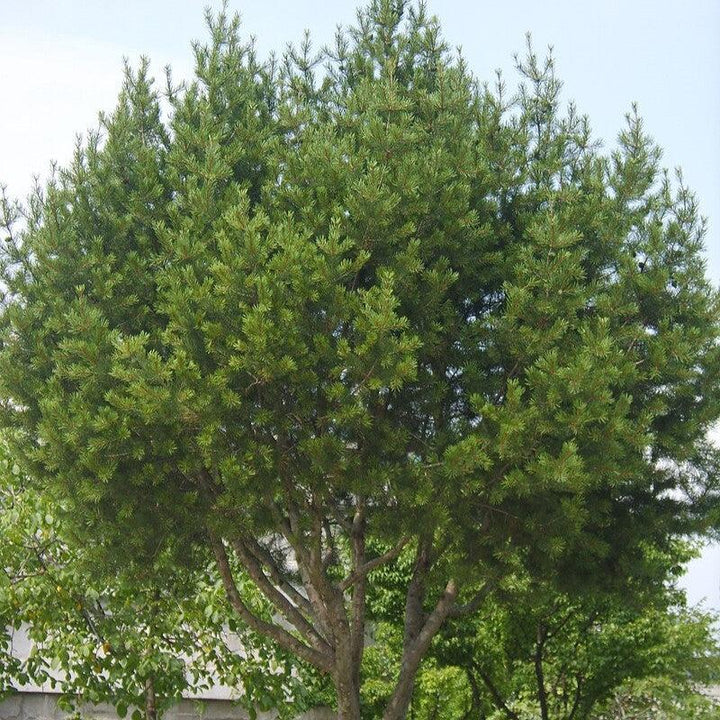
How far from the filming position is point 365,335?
732cm

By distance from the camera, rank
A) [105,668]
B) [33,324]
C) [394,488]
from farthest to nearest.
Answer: [105,668], [33,324], [394,488]

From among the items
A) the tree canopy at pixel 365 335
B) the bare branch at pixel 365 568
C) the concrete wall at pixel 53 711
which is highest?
the tree canopy at pixel 365 335

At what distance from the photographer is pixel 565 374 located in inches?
280

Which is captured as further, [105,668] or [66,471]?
[105,668]

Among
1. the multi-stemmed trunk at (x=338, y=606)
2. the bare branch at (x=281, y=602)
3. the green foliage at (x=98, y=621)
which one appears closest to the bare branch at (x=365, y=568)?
the multi-stemmed trunk at (x=338, y=606)

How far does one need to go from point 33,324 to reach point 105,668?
4161mm

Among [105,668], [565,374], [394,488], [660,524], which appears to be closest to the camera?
[565,374]

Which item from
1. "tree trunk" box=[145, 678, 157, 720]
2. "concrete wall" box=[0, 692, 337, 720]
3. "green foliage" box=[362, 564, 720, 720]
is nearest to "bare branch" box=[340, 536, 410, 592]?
"tree trunk" box=[145, 678, 157, 720]

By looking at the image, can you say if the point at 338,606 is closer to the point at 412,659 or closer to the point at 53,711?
the point at 412,659

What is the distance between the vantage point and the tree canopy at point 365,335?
7.38 meters

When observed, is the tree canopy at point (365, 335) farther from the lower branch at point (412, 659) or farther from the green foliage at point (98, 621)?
the green foliage at point (98, 621)

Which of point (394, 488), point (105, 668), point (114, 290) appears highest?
point (114, 290)

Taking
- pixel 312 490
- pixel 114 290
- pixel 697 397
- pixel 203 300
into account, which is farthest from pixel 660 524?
pixel 114 290

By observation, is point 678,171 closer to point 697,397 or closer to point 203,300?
point 697,397
